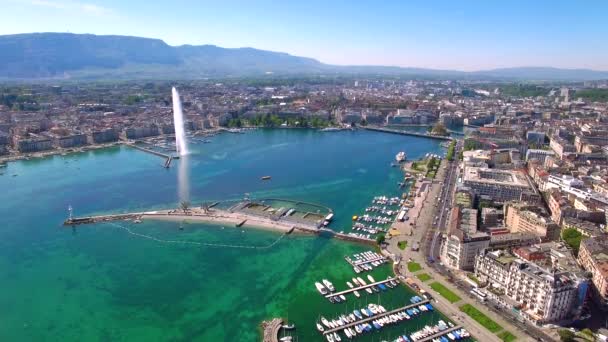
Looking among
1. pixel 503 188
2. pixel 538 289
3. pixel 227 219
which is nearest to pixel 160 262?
pixel 227 219

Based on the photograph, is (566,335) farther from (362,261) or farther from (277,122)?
(277,122)

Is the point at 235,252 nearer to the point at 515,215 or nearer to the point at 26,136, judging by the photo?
the point at 515,215

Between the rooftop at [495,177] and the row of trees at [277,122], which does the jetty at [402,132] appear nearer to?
the row of trees at [277,122]

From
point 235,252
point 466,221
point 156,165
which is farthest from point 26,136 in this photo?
point 466,221

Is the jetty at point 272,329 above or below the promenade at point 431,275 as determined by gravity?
below

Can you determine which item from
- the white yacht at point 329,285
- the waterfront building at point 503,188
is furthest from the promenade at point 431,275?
the white yacht at point 329,285

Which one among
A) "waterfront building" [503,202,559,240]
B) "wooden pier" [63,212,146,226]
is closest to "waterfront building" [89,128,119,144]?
"wooden pier" [63,212,146,226]

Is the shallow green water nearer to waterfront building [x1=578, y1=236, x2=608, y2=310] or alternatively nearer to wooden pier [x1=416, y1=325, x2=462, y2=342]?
wooden pier [x1=416, y1=325, x2=462, y2=342]

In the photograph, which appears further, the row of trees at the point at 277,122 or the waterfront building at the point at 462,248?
the row of trees at the point at 277,122
